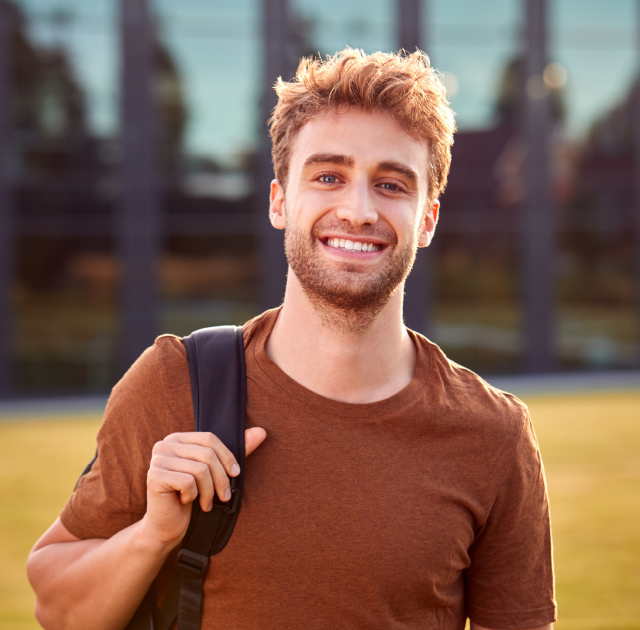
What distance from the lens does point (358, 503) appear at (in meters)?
2.28

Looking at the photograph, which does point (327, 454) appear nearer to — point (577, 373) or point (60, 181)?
point (60, 181)

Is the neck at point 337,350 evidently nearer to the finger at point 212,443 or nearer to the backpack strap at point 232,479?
the backpack strap at point 232,479

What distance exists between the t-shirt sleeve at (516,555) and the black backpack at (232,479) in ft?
2.45

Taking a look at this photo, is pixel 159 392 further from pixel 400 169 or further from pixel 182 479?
pixel 400 169

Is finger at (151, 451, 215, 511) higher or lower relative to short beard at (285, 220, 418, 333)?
lower

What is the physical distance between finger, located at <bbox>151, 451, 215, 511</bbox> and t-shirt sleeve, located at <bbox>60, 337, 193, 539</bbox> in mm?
179

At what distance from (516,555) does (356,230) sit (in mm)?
1038

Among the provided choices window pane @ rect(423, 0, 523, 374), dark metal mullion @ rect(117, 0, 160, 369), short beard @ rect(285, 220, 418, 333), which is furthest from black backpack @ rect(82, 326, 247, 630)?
window pane @ rect(423, 0, 523, 374)

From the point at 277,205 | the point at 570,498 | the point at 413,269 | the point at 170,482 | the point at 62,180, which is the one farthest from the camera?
the point at 413,269

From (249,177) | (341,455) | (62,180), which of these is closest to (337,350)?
(341,455)

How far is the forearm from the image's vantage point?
87.0 inches

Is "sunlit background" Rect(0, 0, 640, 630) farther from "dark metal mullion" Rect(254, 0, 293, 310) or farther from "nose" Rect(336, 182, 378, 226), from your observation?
"nose" Rect(336, 182, 378, 226)

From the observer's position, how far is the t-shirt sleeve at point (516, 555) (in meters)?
2.43

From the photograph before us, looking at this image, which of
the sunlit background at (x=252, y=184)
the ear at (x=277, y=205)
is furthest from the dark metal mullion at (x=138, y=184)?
the ear at (x=277, y=205)
